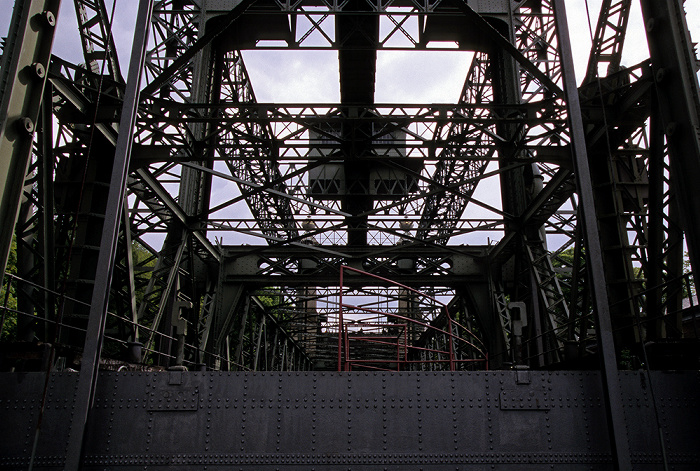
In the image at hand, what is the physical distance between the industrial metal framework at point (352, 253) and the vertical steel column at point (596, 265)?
0.03 m

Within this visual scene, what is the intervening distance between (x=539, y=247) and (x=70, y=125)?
1322cm

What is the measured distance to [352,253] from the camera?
70.2 ft

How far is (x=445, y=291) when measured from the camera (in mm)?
25969

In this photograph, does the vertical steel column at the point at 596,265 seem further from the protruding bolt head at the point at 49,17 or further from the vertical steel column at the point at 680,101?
the protruding bolt head at the point at 49,17

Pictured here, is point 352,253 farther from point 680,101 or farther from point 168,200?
point 680,101

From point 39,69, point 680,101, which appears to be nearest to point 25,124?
point 39,69

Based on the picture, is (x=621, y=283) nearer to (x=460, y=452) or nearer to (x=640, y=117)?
(x=640, y=117)

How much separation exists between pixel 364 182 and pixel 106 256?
16.4 m

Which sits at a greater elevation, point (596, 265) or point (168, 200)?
point (168, 200)

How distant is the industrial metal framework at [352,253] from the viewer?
8023 millimetres

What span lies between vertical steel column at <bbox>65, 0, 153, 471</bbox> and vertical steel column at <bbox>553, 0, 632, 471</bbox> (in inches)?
281

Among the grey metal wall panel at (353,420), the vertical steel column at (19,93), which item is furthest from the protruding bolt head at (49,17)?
the grey metal wall panel at (353,420)

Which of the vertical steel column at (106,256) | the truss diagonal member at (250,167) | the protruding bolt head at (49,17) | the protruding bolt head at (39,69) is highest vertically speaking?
the truss diagonal member at (250,167)

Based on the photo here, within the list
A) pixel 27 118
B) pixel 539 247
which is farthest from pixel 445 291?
pixel 27 118
